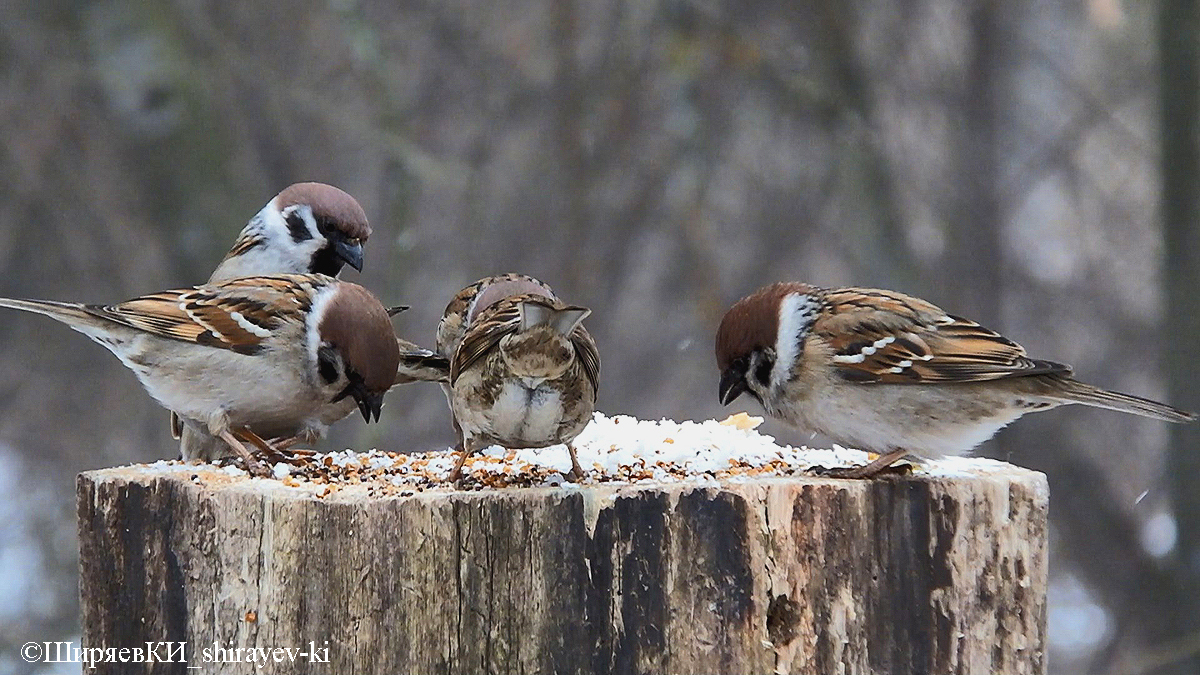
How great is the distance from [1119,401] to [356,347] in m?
2.10

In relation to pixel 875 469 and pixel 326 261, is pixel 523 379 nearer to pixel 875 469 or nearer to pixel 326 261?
pixel 875 469

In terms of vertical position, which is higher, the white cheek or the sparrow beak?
the white cheek

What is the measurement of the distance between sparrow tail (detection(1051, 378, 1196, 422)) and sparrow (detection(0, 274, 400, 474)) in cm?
190

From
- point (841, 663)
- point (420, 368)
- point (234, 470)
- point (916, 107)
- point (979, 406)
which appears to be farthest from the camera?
point (916, 107)

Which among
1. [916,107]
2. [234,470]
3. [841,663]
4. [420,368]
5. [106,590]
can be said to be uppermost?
[916,107]

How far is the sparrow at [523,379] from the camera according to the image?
9.93 ft

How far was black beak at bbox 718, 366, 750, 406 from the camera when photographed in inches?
153

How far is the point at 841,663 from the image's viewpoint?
2883 mm

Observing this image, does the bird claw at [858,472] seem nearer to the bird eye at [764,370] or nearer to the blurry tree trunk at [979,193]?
the bird eye at [764,370]

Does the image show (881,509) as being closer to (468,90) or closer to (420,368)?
(420,368)

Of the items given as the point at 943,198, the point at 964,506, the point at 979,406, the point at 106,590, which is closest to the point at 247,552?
the point at 106,590

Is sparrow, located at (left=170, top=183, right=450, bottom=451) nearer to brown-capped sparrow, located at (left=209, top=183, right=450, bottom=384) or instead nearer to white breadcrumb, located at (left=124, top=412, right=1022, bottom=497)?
brown-capped sparrow, located at (left=209, top=183, right=450, bottom=384)

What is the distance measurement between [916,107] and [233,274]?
4819mm

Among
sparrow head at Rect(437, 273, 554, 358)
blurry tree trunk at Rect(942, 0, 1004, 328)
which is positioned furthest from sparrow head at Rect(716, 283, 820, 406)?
blurry tree trunk at Rect(942, 0, 1004, 328)
